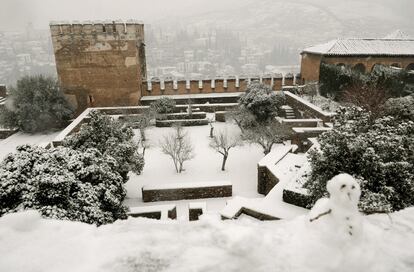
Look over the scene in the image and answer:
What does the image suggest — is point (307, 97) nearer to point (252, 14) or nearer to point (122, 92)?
point (122, 92)

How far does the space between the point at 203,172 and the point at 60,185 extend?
568 centimetres

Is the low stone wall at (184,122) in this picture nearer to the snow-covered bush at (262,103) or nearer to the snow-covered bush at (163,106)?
the snow-covered bush at (163,106)

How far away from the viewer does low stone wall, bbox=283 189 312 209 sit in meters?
7.08

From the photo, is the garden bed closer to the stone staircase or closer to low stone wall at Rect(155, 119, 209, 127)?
low stone wall at Rect(155, 119, 209, 127)

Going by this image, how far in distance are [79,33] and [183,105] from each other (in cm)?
646

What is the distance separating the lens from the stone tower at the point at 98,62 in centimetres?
1538

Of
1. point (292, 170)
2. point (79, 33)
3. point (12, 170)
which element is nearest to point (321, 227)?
point (12, 170)

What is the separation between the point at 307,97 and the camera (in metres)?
16.8

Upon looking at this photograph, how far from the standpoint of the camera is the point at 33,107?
1395cm

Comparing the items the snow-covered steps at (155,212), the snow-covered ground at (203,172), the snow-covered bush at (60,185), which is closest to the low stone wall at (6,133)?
the snow-covered ground at (203,172)

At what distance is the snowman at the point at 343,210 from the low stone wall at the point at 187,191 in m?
7.05

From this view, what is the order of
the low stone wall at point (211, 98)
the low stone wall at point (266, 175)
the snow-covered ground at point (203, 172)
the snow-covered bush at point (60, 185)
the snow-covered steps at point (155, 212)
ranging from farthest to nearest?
the low stone wall at point (211, 98) < the snow-covered ground at point (203, 172) < the low stone wall at point (266, 175) < the snow-covered steps at point (155, 212) < the snow-covered bush at point (60, 185)

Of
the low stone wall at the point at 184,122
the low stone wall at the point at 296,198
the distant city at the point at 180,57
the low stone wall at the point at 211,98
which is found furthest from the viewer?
the distant city at the point at 180,57

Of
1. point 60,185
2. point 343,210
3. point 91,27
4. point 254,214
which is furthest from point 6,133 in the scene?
point 343,210
